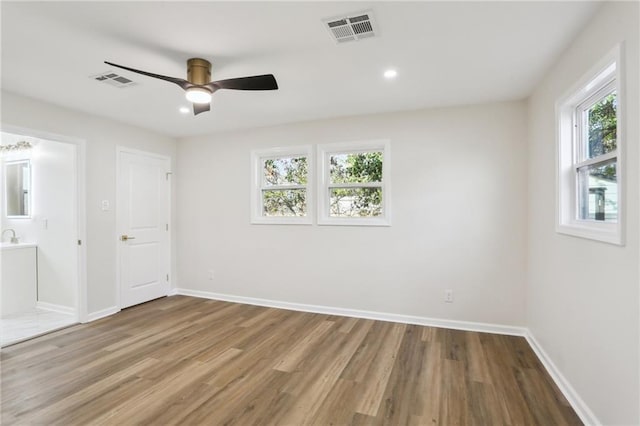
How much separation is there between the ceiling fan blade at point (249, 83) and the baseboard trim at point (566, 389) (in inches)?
120

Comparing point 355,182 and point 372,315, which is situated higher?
point 355,182

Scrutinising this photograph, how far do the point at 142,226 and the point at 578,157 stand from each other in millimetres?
5222

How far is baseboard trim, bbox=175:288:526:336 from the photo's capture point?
3.48 metres

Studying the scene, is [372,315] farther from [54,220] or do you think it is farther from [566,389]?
[54,220]

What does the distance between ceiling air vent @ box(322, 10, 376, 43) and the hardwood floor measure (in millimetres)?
2628

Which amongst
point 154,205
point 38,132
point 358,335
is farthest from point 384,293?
point 38,132

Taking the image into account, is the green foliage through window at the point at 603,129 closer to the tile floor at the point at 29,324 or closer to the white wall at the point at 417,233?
the white wall at the point at 417,233

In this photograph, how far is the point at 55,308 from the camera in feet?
13.8

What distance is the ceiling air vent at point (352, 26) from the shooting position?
77.9 inches

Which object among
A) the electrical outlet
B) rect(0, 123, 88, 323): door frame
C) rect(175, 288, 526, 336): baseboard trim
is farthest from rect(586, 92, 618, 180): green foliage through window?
rect(0, 123, 88, 323): door frame

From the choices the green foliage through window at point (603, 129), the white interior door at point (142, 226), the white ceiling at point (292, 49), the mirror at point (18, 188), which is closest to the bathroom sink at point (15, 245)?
the mirror at point (18, 188)

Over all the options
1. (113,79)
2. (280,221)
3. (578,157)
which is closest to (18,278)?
(113,79)

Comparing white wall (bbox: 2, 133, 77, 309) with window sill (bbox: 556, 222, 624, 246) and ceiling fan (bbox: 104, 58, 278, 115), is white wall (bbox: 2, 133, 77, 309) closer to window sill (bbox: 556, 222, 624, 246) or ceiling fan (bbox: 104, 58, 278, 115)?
ceiling fan (bbox: 104, 58, 278, 115)

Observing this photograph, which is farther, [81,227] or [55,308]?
[55,308]
